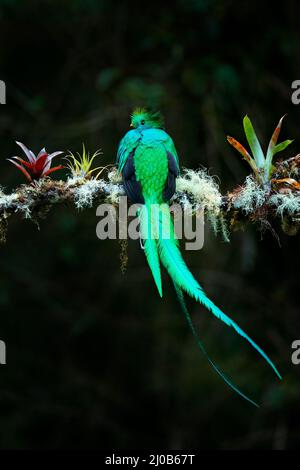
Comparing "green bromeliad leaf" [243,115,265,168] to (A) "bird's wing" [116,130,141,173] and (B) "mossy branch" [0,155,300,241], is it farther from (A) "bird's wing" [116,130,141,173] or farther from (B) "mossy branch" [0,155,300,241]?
(A) "bird's wing" [116,130,141,173]

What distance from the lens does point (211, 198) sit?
2.49 m

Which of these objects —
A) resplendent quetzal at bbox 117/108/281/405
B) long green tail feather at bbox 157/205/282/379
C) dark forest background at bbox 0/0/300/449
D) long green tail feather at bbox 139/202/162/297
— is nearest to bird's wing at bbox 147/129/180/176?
resplendent quetzal at bbox 117/108/281/405

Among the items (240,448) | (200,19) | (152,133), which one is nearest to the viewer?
(152,133)

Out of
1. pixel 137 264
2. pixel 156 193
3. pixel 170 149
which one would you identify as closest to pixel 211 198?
pixel 156 193

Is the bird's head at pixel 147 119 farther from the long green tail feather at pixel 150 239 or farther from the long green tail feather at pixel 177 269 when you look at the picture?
the long green tail feather at pixel 177 269

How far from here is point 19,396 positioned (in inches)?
225

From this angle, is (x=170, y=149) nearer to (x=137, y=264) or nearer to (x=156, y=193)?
(x=156, y=193)

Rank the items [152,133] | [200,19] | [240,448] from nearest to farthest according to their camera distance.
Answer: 1. [152,133]
2. [200,19]
3. [240,448]

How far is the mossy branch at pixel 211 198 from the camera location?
2.43 m

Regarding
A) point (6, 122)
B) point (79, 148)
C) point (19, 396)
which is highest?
point (6, 122)

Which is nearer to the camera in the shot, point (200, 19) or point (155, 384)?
point (200, 19)

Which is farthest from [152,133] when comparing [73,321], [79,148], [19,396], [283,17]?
[19,396]

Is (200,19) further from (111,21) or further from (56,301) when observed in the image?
(56,301)

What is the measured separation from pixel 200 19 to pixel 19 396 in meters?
3.13
